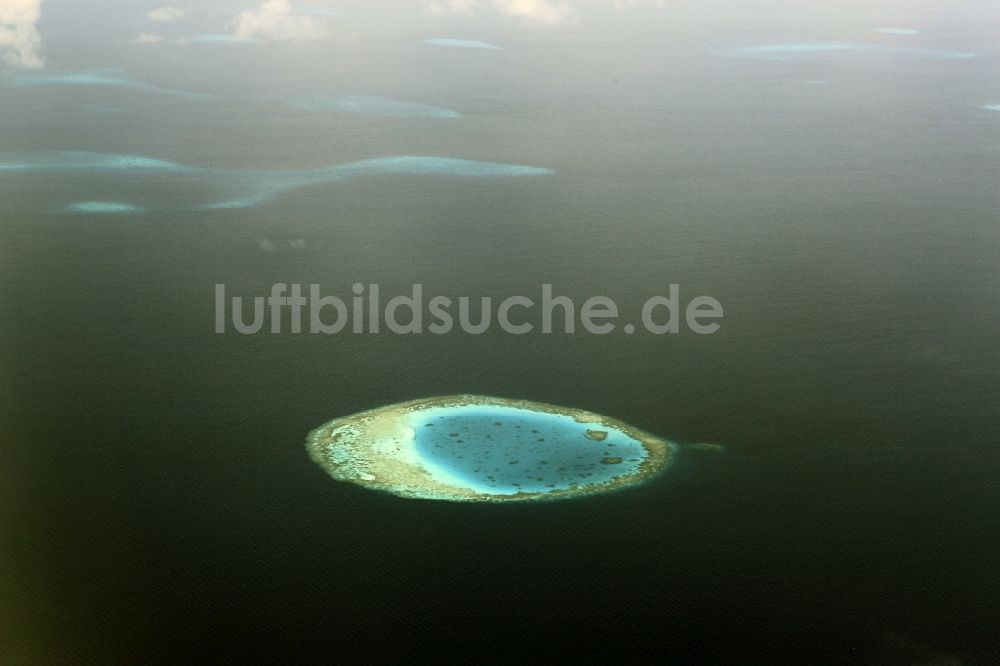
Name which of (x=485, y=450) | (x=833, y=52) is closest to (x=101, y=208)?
(x=485, y=450)

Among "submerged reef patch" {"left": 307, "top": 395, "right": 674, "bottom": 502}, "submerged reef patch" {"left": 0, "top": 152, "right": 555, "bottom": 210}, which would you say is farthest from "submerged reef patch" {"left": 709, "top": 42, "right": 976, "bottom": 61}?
"submerged reef patch" {"left": 307, "top": 395, "right": 674, "bottom": 502}

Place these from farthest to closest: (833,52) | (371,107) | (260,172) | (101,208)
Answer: (833,52), (371,107), (260,172), (101,208)

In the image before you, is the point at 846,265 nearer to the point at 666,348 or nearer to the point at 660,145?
the point at 666,348

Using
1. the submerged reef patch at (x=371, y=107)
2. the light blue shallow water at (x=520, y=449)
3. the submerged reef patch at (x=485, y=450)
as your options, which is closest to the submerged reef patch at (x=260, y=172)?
the submerged reef patch at (x=371, y=107)

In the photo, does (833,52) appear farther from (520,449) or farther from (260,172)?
(520,449)

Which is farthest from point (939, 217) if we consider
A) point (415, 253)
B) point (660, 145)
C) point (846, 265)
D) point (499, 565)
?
point (499, 565)

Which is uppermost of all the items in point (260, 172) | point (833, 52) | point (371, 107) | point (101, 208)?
point (833, 52)

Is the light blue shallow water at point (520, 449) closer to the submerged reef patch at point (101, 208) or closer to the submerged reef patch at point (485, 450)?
the submerged reef patch at point (485, 450)
